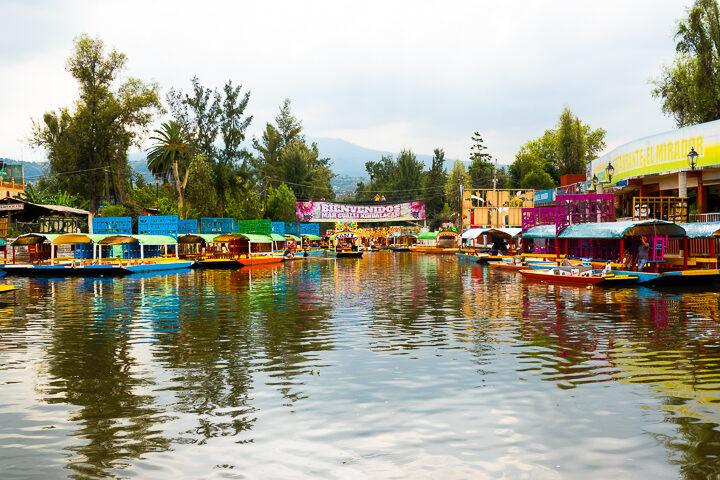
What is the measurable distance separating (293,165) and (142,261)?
2541 inches

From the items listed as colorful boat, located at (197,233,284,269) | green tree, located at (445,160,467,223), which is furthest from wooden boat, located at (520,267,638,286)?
green tree, located at (445,160,467,223)

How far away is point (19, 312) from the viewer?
25875mm

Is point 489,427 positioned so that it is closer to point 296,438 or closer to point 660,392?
point 296,438

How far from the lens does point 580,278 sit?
3597 cm

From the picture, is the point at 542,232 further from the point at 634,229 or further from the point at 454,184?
the point at 454,184

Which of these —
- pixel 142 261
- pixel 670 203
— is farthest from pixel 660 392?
pixel 142 261

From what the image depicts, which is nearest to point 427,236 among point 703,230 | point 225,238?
point 225,238

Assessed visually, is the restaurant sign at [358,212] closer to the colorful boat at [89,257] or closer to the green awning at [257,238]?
the green awning at [257,238]

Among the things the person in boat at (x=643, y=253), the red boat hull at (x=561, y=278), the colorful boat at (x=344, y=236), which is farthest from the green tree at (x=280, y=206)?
the person in boat at (x=643, y=253)

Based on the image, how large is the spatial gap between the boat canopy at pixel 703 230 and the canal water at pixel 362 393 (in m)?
13.8

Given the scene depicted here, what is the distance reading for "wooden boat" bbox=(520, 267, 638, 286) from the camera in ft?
115

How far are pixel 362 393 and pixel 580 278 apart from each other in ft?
88.1

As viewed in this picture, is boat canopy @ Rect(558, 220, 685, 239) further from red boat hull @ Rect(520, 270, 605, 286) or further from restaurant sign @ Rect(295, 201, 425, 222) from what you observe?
restaurant sign @ Rect(295, 201, 425, 222)

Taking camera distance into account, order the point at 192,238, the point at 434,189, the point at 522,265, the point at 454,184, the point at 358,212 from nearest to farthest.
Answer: the point at 522,265 < the point at 192,238 < the point at 358,212 < the point at 454,184 < the point at 434,189
